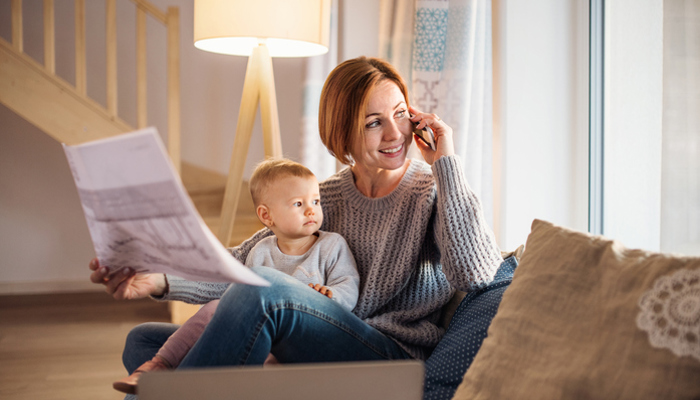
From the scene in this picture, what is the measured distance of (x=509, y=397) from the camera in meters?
0.88

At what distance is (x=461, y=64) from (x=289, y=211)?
1143 mm

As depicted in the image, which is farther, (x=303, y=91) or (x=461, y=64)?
(x=303, y=91)

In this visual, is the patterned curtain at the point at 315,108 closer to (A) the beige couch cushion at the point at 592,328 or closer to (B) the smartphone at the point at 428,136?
(B) the smartphone at the point at 428,136

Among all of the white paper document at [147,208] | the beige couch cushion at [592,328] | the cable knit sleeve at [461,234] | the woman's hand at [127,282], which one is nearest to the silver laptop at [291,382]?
the white paper document at [147,208]

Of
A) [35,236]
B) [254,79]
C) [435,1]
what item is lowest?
[35,236]

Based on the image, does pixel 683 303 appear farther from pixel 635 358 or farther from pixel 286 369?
pixel 286 369

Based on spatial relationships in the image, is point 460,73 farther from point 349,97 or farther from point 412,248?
point 412,248

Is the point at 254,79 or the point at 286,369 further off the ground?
the point at 254,79

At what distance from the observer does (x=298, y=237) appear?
5.09 ft

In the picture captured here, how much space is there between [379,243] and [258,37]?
933 mm

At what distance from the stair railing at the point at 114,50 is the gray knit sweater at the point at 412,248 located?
2.11 meters

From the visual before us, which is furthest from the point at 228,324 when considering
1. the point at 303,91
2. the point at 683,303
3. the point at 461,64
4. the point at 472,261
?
the point at 303,91

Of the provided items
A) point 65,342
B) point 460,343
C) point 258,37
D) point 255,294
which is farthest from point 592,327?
point 65,342

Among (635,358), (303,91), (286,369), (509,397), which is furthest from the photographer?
(303,91)
